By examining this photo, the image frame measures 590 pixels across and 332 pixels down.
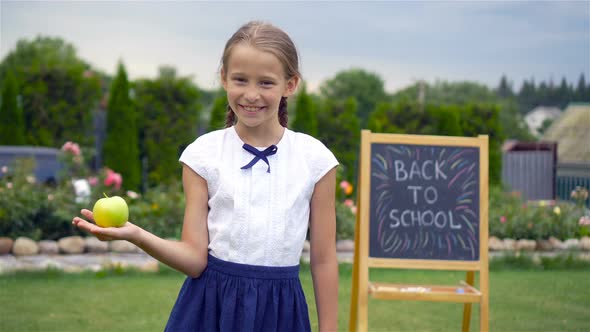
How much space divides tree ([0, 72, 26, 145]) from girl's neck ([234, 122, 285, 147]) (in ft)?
34.5

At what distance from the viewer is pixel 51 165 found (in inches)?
400

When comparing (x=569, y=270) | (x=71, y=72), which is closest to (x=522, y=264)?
(x=569, y=270)

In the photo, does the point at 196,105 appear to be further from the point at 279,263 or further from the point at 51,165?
the point at 279,263

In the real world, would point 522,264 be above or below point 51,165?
below

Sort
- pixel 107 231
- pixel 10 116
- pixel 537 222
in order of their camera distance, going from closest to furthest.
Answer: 1. pixel 107 231
2. pixel 537 222
3. pixel 10 116

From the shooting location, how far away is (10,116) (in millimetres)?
11664

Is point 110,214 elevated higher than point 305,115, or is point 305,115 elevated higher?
point 305,115

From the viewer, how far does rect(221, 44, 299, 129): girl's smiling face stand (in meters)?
1.99

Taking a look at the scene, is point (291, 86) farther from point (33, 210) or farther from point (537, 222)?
point (537, 222)

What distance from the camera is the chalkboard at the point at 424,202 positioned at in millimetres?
4527

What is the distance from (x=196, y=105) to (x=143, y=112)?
0.93m

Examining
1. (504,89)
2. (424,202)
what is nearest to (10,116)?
(424,202)

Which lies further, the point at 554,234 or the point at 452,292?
the point at 554,234

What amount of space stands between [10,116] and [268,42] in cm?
1073
